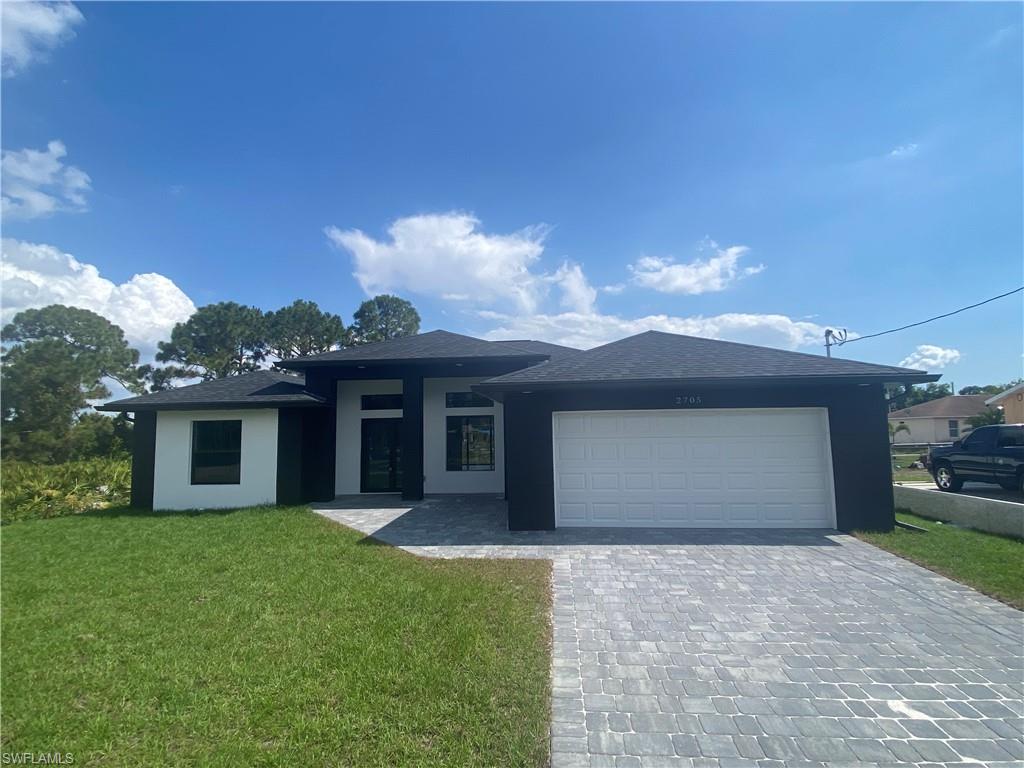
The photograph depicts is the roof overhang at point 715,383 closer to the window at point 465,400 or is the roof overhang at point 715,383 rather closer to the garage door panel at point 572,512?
the garage door panel at point 572,512

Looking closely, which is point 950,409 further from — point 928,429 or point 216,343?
point 216,343

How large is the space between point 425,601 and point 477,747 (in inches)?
90.8

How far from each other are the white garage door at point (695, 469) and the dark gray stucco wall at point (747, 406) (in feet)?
0.60

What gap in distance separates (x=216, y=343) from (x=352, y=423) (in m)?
26.8

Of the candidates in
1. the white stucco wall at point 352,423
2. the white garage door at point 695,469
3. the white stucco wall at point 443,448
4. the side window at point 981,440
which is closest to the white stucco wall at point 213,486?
the white stucco wall at point 352,423

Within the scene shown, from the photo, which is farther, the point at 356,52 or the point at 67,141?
the point at 356,52

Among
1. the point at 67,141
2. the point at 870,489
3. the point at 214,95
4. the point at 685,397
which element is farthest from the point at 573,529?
the point at 67,141

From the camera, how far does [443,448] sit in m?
13.1

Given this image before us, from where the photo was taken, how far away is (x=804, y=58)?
28.1 ft

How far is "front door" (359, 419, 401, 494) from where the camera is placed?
1293cm

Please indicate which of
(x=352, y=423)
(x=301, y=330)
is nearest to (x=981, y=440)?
(x=352, y=423)

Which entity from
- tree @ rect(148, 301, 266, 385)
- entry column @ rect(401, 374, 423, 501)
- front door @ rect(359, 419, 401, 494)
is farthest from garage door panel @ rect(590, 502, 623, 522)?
tree @ rect(148, 301, 266, 385)

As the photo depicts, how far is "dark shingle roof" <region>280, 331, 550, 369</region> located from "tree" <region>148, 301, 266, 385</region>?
1011 inches

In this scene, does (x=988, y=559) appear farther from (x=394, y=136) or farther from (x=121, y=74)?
(x=121, y=74)
